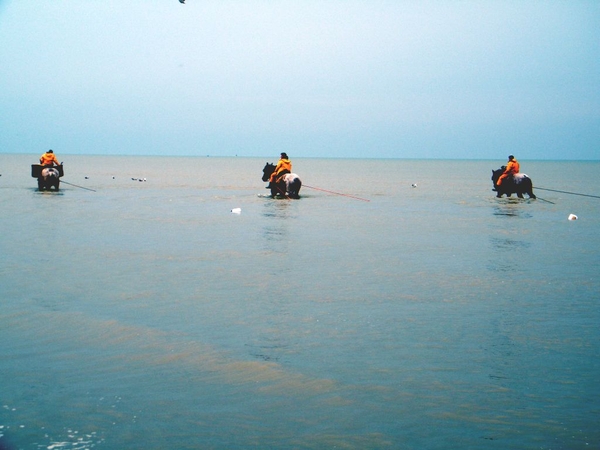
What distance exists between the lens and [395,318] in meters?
8.69

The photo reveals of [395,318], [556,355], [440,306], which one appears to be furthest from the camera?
[440,306]

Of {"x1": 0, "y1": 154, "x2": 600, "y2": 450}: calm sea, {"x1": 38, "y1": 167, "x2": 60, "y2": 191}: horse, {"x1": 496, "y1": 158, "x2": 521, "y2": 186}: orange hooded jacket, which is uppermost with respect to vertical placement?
{"x1": 496, "y1": 158, "x2": 521, "y2": 186}: orange hooded jacket

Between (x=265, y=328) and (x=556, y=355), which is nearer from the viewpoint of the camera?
(x=556, y=355)

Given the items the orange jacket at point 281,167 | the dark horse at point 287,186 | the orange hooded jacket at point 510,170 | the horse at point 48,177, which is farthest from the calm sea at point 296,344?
the horse at point 48,177

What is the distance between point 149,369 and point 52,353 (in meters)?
1.14

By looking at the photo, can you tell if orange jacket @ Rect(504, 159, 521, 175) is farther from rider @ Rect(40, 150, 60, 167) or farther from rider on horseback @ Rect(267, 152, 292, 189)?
rider @ Rect(40, 150, 60, 167)

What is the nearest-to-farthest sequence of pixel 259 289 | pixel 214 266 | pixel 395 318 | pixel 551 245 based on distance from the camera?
pixel 395 318 < pixel 259 289 < pixel 214 266 < pixel 551 245

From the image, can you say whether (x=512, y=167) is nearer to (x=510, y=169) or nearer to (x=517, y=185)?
(x=510, y=169)

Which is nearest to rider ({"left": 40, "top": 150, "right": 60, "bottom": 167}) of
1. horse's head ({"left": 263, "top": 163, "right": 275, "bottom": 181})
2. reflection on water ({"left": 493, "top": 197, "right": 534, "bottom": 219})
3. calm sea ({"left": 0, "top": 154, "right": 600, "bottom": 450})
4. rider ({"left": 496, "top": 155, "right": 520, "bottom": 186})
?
horse's head ({"left": 263, "top": 163, "right": 275, "bottom": 181})

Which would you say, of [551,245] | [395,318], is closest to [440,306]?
[395,318]

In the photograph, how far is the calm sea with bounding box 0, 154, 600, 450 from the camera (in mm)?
5375

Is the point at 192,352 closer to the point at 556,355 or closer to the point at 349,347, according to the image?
the point at 349,347

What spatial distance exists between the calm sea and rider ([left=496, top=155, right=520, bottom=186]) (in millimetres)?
15378

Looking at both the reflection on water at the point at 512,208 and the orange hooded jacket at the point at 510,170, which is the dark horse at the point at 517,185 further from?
the reflection on water at the point at 512,208
